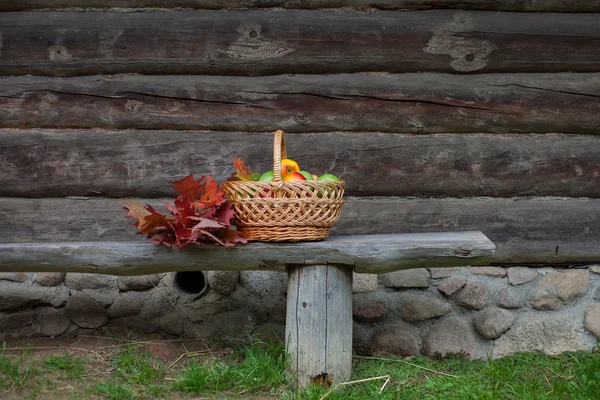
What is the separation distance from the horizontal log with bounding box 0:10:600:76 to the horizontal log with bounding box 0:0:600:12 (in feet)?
0.15

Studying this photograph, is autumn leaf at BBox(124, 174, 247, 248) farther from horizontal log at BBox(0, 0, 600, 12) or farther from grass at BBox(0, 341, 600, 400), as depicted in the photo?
horizontal log at BBox(0, 0, 600, 12)

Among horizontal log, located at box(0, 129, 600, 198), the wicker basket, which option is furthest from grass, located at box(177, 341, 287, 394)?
horizontal log, located at box(0, 129, 600, 198)

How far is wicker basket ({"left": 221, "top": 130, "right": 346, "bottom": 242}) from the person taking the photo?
3.00 m

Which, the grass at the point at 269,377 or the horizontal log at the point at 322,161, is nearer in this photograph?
the grass at the point at 269,377

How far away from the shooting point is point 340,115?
3.95 m

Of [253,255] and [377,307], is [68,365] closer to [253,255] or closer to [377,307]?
[253,255]

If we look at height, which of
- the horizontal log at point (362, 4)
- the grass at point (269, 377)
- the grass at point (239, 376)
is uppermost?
the horizontal log at point (362, 4)

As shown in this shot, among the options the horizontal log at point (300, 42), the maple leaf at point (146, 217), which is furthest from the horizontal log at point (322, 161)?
the maple leaf at point (146, 217)

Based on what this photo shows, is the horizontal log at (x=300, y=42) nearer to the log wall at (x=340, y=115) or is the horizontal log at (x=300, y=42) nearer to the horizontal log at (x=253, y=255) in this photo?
the log wall at (x=340, y=115)

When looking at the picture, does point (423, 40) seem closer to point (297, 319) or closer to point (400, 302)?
point (400, 302)

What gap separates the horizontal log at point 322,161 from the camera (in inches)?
155

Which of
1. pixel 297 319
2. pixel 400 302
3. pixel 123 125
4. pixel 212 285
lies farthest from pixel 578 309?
pixel 123 125

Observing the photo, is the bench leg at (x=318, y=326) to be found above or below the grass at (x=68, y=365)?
above

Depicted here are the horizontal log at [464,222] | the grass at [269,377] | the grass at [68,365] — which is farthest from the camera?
the horizontal log at [464,222]
